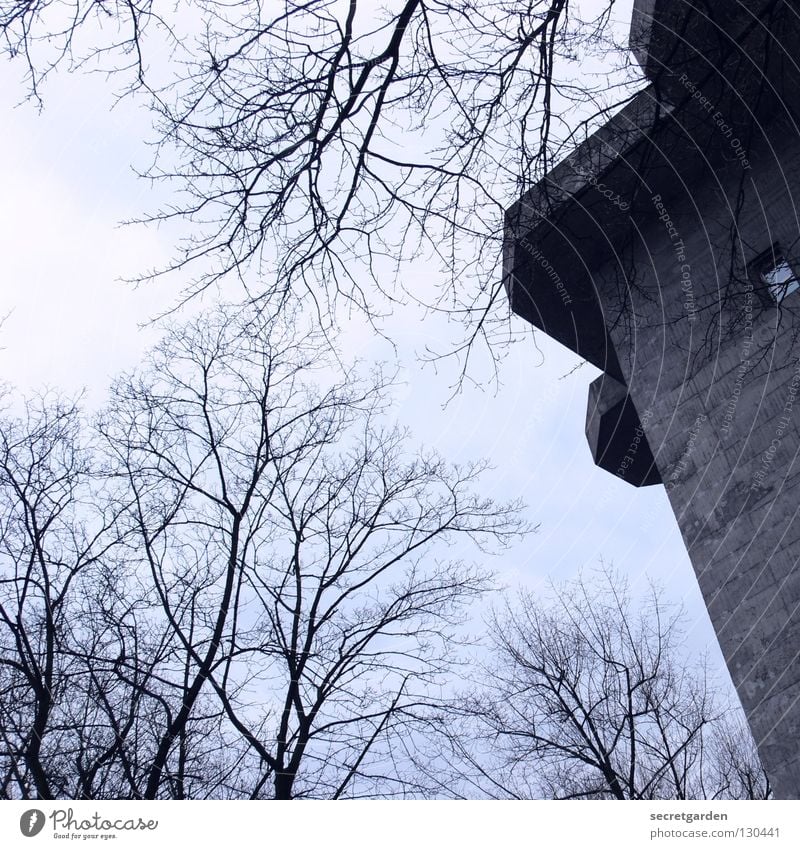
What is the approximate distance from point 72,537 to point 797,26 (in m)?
13.5

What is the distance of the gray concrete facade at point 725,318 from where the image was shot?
390 inches

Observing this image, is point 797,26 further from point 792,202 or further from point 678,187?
point 678,187

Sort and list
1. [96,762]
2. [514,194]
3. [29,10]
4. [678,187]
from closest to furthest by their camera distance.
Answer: [29,10]
[514,194]
[96,762]
[678,187]

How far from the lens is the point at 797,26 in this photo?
10.2 metres

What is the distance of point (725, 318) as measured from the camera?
40.4 feet

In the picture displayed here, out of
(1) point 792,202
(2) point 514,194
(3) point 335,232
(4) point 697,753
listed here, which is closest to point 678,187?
(1) point 792,202
